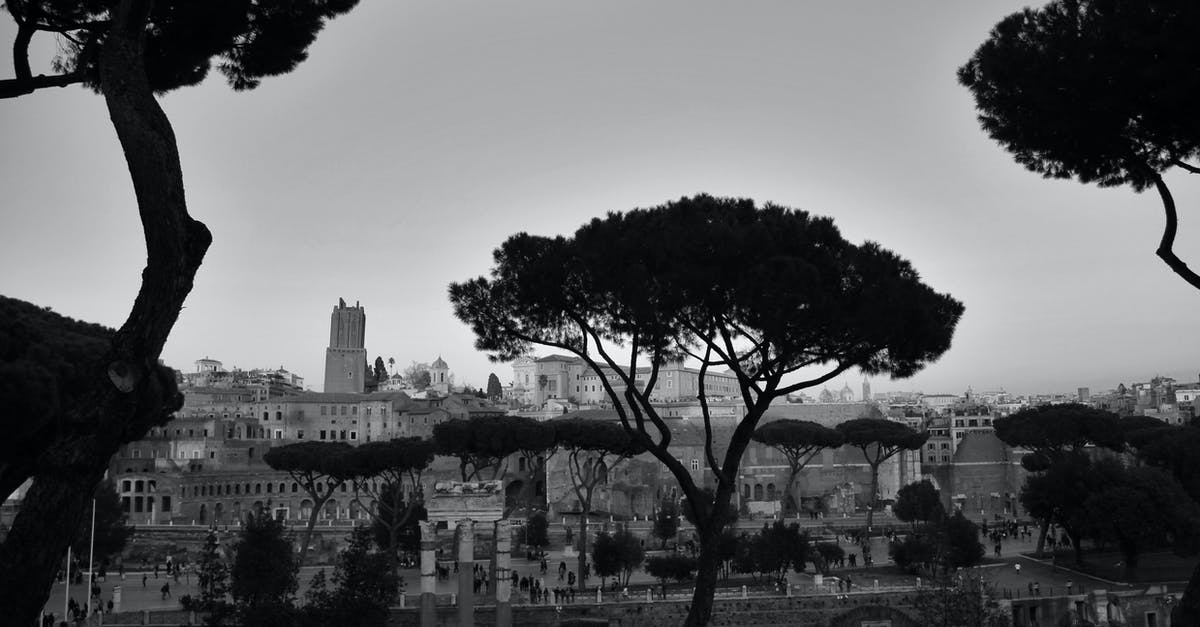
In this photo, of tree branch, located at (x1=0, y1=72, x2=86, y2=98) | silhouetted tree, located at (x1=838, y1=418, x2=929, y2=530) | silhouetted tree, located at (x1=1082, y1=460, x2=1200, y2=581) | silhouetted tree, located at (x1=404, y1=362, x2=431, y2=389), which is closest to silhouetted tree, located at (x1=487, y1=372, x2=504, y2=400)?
silhouetted tree, located at (x1=404, y1=362, x2=431, y2=389)

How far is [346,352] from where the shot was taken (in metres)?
78.7

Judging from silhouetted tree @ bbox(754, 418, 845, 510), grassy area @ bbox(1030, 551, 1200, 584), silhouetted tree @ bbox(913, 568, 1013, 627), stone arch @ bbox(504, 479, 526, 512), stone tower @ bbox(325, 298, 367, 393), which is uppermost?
stone tower @ bbox(325, 298, 367, 393)

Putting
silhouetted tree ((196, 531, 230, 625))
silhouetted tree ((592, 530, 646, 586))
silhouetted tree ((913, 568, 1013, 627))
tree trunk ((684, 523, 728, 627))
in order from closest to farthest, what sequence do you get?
tree trunk ((684, 523, 728, 627)), silhouetted tree ((913, 568, 1013, 627)), silhouetted tree ((196, 531, 230, 625)), silhouetted tree ((592, 530, 646, 586))

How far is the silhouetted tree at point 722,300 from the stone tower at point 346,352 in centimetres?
6679

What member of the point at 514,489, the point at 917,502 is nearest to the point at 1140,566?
the point at 917,502

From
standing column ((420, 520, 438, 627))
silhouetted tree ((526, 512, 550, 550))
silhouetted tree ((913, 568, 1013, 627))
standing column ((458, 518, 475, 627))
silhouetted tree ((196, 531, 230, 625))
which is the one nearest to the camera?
silhouetted tree ((913, 568, 1013, 627))

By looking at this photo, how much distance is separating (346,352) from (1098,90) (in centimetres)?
7459

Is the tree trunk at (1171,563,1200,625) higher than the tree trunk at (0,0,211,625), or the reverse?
the tree trunk at (0,0,211,625)

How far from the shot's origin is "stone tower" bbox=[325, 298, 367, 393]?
7819 cm

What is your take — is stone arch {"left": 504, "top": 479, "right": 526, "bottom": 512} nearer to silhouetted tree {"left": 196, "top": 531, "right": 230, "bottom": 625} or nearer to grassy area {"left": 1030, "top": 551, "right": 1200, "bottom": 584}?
grassy area {"left": 1030, "top": 551, "right": 1200, "bottom": 584}

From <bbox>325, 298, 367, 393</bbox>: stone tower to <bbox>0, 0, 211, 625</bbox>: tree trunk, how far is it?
243ft

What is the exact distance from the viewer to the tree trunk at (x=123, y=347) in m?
5.35

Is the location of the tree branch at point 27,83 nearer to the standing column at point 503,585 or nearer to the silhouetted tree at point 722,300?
the silhouetted tree at point 722,300

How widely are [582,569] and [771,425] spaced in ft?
51.1
